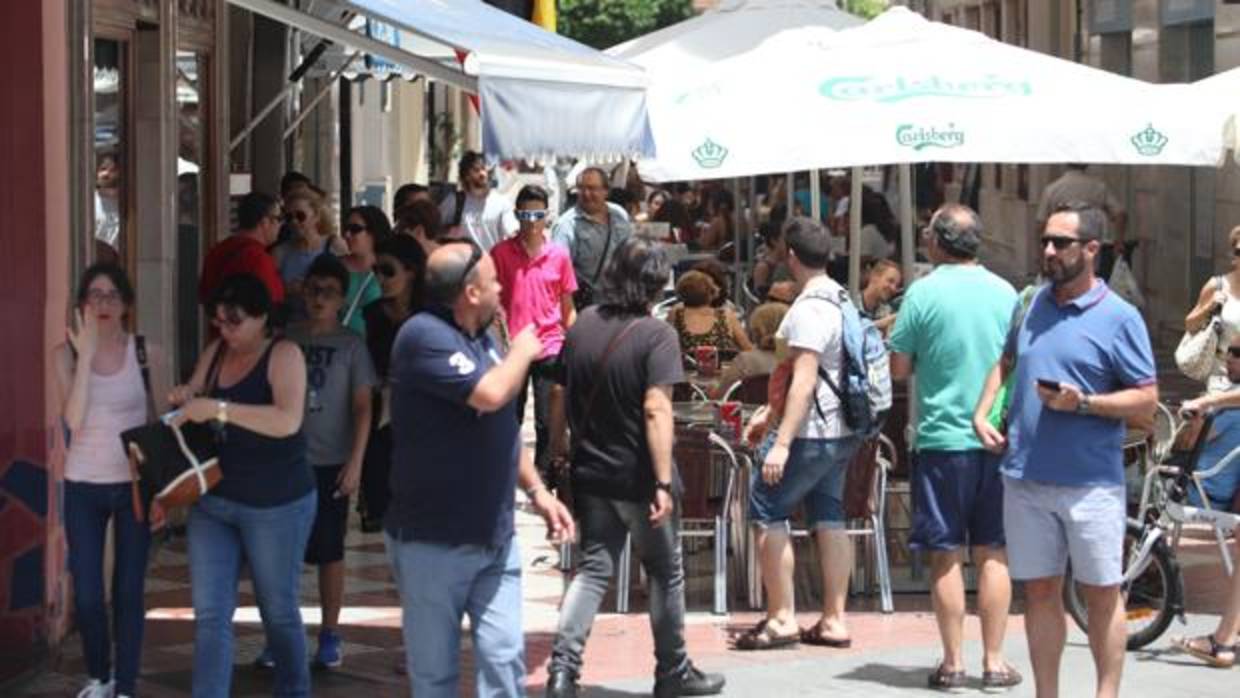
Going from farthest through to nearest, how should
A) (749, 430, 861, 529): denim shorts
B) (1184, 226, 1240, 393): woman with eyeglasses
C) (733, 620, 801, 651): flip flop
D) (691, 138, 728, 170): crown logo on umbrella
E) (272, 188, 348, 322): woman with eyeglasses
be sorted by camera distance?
1. (272, 188, 348, 322): woman with eyeglasses
2. (691, 138, 728, 170): crown logo on umbrella
3. (1184, 226, 1240, 393): woman with eyeglasses
4. (733, 620, 801, 651): flip flop
5. (749, 430, 861, 529): denim shorts

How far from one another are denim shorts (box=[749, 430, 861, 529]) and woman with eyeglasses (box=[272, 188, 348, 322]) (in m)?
3.09

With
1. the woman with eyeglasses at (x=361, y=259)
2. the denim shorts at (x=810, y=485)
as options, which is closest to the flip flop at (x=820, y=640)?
the denim shorts at (x=810, y=485)

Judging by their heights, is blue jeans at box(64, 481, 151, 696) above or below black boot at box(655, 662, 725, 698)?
above

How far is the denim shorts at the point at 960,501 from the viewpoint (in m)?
10.1

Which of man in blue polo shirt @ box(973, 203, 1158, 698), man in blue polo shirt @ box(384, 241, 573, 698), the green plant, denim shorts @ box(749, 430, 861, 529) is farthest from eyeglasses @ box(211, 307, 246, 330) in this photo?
the green plant

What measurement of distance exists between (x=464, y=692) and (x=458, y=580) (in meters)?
2.46

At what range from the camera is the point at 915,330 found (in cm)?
1034

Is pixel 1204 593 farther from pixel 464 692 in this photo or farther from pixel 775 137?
pixel 464 692

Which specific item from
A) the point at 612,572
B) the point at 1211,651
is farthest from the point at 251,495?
the point at 1211,651

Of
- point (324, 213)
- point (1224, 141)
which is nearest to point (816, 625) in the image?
point (1224, 141)

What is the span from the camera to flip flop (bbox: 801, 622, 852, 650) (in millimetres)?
11000

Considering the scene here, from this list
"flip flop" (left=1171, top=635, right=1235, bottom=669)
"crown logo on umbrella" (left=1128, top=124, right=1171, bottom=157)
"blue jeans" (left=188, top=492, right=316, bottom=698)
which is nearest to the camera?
"blue jeans" (left=188, top=492, right=316, bottom=698)

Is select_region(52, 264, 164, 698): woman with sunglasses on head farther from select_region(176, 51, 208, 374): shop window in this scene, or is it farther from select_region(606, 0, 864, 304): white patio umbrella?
select_region(606, 0, 864, 304): white patio umbrella

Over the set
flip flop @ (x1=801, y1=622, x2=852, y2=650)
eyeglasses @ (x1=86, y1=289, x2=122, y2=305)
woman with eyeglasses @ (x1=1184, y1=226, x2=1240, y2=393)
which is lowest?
flip flop @ (x1=801, y1=622, x2=852, y2=650)
